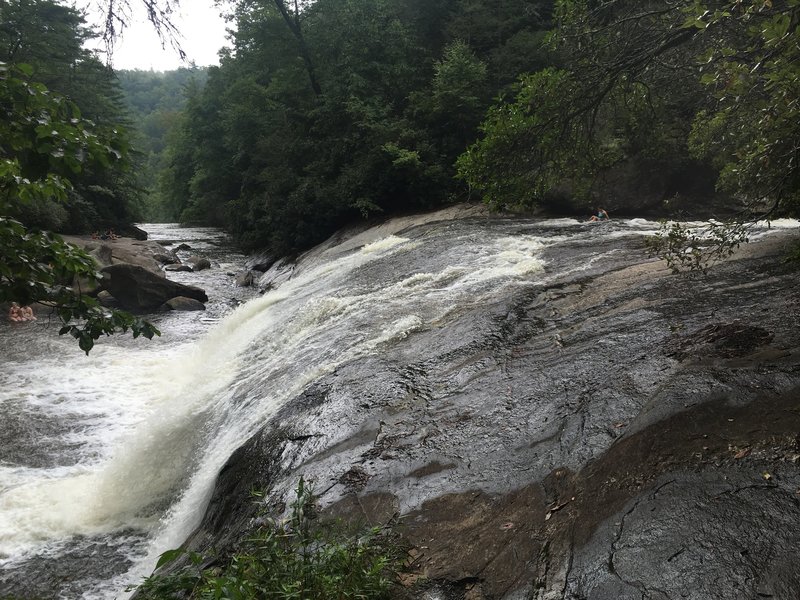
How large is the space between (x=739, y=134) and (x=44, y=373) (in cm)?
1098

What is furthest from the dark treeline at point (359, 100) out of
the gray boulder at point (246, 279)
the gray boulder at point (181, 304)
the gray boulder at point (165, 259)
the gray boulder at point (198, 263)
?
the gray boulder at point (181, 304)

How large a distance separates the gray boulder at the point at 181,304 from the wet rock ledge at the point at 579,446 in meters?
9.79

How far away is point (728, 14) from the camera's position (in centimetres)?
303

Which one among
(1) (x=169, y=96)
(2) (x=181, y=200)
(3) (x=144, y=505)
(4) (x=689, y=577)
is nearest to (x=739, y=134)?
(4) (x=689, y=577)

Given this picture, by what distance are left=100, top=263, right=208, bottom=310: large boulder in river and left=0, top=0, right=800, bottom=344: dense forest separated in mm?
2443

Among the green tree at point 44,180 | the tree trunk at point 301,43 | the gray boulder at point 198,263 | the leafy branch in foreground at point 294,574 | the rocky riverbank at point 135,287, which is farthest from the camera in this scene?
the tree trunk at point 301,43

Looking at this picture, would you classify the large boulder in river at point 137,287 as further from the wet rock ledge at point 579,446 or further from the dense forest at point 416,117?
the wet rock ledge at point 579,446

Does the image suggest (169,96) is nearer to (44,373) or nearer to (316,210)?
(316,210)

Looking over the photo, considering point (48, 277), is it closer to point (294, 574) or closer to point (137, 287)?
point (294, 574)

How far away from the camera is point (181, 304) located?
14.5 m

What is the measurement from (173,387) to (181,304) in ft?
19.0

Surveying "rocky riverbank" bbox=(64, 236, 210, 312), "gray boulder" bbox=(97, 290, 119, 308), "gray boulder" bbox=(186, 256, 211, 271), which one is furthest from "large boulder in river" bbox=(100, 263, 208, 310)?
"gray boulder" bbox=(186, 256, 211, 271)

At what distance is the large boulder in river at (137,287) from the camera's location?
45.9 feet

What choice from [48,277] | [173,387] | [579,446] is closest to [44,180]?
[48,277]
